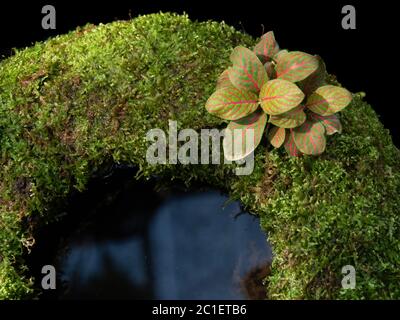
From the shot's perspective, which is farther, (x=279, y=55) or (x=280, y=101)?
(x=279, y=55)

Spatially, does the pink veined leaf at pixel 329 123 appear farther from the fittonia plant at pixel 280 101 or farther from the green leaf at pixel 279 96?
the green leaf at pixel 279 96

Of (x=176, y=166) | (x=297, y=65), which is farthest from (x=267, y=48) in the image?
(x=176, y=166)

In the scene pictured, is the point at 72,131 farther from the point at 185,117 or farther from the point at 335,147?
the point at 335,147

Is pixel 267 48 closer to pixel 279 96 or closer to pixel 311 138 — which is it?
pixel 279 96

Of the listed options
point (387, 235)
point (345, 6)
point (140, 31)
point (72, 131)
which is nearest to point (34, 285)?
point (72, 131)

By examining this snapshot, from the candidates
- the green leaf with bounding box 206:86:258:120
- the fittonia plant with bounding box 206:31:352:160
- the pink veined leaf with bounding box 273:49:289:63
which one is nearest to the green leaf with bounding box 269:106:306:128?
the fittonia plant with bounding box 206:31:352:160

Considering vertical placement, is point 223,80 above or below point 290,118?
above

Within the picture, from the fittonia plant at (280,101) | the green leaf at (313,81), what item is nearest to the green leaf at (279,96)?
the fittonia plant at (280,101)

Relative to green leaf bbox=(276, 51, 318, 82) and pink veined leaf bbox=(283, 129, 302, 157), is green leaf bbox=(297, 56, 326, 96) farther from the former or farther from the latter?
pink veined leaf bbox=(283, 129, 302, 157)
